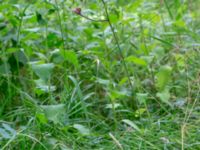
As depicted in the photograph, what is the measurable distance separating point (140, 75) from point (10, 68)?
0.59 metres

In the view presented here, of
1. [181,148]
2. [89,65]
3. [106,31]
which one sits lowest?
[181,148]

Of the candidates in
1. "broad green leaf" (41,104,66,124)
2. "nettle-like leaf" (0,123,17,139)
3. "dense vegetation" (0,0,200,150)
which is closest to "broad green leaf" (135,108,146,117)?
"dense vegetation" (0,0,200,150)

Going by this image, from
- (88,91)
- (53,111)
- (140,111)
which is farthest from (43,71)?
(88,91)

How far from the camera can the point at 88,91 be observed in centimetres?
206

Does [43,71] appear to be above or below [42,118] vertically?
above

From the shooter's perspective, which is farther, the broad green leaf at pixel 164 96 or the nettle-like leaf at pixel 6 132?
the broad green leaf at pixel 164 96

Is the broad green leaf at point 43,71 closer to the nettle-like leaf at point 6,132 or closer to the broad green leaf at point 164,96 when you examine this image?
the nettle-like leaf at point 6,132

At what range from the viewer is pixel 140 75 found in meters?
2.21

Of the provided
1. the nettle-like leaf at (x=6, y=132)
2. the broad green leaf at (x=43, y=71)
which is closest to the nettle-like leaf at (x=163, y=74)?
the broad green leaf at (x=43, y=71)

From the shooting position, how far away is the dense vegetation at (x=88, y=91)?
148cm

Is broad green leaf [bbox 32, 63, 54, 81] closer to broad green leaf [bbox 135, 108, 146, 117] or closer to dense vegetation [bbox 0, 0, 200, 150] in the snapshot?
dense vegetation [bbox 0, 0, 200, 150]

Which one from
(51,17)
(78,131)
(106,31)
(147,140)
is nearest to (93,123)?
(78,131)

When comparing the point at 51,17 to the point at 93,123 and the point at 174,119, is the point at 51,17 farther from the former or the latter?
the point at 174,119

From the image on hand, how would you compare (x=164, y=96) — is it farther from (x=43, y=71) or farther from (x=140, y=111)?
(x=43, y=71)
